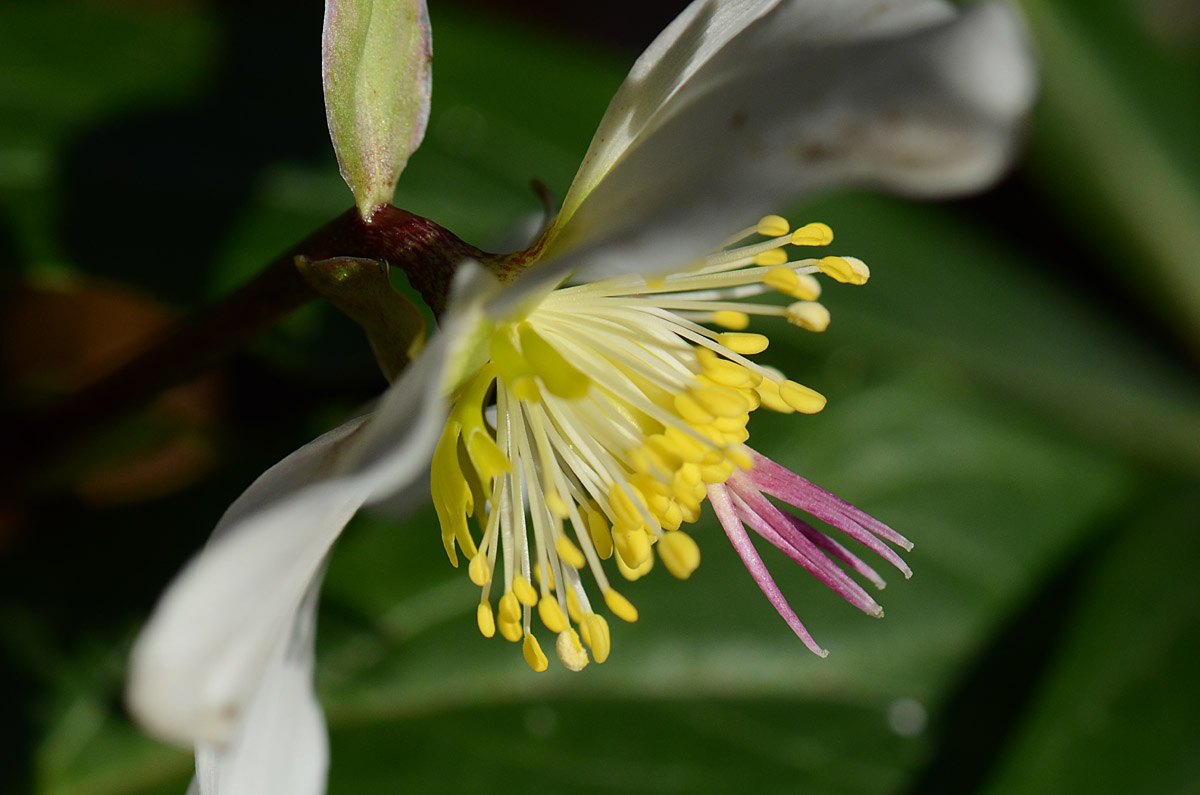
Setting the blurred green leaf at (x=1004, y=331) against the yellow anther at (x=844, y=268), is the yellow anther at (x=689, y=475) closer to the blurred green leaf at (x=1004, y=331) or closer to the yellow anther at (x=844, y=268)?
the yellow anther at (x=844, y=268)

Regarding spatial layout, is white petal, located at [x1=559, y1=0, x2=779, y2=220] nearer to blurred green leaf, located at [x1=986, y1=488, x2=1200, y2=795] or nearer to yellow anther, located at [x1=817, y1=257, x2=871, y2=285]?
yellow anther, located at [x1=817, y1=257, x2=871, y2=285]

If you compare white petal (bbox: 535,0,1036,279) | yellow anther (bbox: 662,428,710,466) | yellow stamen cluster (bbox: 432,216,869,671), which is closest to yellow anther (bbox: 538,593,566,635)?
yellow stamen cluster (bbox: 432,216,869,671)

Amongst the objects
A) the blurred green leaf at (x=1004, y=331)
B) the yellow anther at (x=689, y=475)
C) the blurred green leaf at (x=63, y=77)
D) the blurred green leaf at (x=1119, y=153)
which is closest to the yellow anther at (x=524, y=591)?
the yellow anther at (x=689, y=475)

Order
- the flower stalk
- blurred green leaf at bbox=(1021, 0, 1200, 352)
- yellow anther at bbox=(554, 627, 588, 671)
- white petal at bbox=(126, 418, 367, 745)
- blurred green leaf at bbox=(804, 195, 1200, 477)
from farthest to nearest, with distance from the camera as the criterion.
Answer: blurred green leaf at bbox=(1021, 0, 1200, 352) → blurred green leaf at bbox=(804, 195, 1200, 477) → yellow anther at bbox=(554, 627, 588, 671) → the flower stalk → white petal at bbox=(126, 418, 367, 745)

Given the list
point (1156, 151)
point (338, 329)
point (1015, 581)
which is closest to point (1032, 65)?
point (338, 329)

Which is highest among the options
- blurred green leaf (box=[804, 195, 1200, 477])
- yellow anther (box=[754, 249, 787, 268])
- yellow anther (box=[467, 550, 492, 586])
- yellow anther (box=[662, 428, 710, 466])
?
blurred green leaf (box=[804, 195, 1200, 477])
